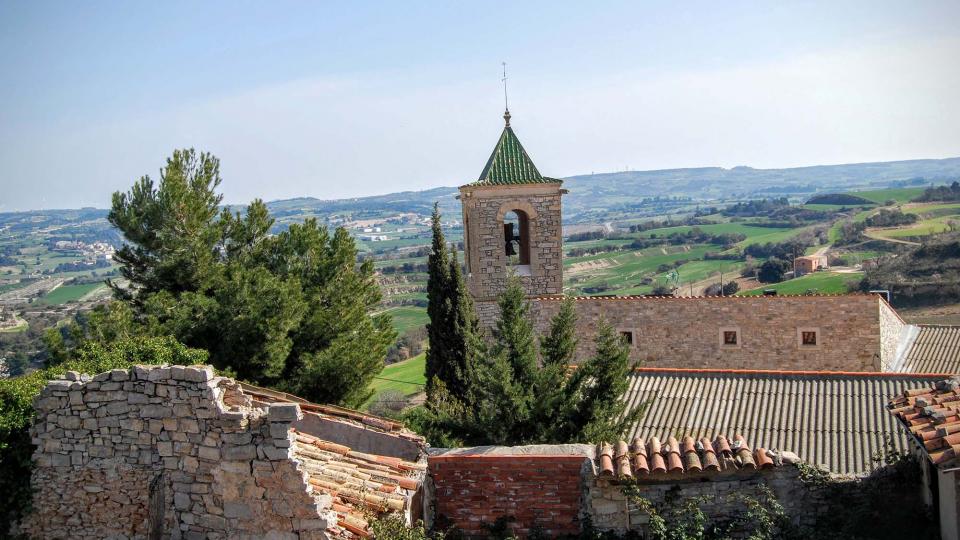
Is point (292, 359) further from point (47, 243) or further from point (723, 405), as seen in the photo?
point (47, 243)

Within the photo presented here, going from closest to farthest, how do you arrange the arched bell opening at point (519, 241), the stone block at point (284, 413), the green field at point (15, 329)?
the stone block at point (284, 413)
the arched bell opening at point (519, 241)
the green field at point (15, 329)

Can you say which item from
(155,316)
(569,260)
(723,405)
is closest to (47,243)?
(569,260)

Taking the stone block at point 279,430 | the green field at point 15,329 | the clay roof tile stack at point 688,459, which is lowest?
the green field at point 15,329

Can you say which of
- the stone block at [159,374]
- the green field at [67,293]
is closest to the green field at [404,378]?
the stone block at [159,374]

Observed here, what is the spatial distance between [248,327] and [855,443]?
10.0 m

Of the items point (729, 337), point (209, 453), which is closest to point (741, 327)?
point (729, 337)

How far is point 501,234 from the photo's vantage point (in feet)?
64.7

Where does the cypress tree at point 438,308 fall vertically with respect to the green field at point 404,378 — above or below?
above

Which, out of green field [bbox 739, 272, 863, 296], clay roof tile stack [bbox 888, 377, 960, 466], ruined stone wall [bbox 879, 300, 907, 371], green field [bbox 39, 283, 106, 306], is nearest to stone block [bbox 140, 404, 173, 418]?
clay roof tile stack [bbox 888, 377, 960, 466]

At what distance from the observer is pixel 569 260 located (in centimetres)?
7706

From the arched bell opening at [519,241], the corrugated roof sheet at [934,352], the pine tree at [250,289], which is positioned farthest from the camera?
the arched bell opening at [519,241]

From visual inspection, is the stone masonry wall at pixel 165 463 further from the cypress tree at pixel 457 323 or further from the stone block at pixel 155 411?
the cypress tree at pixel 457 323

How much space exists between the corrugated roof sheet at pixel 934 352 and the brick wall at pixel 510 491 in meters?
14.8

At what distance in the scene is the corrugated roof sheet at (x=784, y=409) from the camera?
13.0 metres
